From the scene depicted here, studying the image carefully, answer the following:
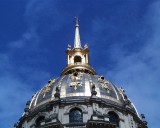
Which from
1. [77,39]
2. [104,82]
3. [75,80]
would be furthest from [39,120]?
[77,39]

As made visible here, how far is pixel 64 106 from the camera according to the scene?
62875 millimetres

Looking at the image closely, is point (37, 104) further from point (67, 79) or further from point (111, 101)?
point (111, 101)

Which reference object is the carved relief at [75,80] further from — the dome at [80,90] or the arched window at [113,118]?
the arched window at [113,118]

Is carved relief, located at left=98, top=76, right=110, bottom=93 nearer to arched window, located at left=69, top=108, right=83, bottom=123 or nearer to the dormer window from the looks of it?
arched window, located at left=69, top=108, right=83, bottom=123

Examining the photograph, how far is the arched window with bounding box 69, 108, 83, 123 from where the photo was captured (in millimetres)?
61375

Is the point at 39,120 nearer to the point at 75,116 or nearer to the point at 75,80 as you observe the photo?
the point at 75,116

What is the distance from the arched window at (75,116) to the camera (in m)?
61.4

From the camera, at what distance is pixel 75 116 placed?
203 feet

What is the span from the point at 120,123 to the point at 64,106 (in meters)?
7.65

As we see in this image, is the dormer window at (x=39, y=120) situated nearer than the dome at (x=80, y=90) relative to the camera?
Yes

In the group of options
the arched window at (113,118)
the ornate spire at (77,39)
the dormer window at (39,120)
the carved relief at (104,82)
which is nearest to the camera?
the arched window at (113,118)

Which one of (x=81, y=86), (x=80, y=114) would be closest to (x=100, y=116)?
(x=80, y=114)

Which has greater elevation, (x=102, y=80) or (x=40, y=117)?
(x=102, y=80)

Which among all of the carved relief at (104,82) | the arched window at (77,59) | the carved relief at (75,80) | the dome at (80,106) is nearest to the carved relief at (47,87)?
the dome at (80,106)
